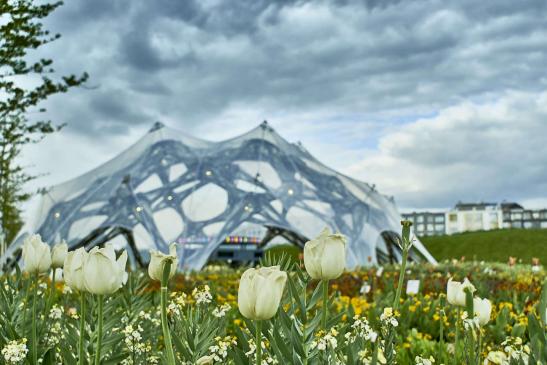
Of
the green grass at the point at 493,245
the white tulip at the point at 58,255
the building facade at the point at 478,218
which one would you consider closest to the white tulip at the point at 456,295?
the white tulip at the point at 58,255

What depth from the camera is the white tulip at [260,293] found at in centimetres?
155

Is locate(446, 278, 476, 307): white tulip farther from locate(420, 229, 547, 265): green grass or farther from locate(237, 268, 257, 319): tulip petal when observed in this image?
locate(420, 229, 547, 265): green grass

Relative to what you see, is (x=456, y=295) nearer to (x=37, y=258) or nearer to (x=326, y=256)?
(x=326, y=256)

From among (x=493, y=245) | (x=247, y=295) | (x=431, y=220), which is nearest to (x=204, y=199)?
(x=493, y=245)

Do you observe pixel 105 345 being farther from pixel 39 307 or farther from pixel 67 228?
pixel 67 228

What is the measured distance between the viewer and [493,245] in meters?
31.5

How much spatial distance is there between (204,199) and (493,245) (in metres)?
16.6

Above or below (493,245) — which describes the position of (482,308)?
below

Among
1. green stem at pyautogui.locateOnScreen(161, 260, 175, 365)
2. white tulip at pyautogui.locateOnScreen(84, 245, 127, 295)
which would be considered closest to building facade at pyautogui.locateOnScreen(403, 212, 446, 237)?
white tulip at pyautogui.locateOnScreen(84, 245, 127, 295)

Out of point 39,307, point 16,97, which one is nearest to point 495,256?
point 16,97

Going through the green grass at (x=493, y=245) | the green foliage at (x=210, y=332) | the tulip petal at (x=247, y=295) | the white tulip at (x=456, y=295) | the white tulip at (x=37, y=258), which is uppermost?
the green grass at (x=493, y=245)

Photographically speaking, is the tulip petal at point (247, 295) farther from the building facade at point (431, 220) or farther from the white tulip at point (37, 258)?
the building facade at point (431, 220)

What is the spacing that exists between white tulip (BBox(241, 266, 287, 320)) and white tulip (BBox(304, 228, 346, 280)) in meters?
0.32

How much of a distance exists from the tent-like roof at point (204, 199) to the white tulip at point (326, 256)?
16884 millimetres
